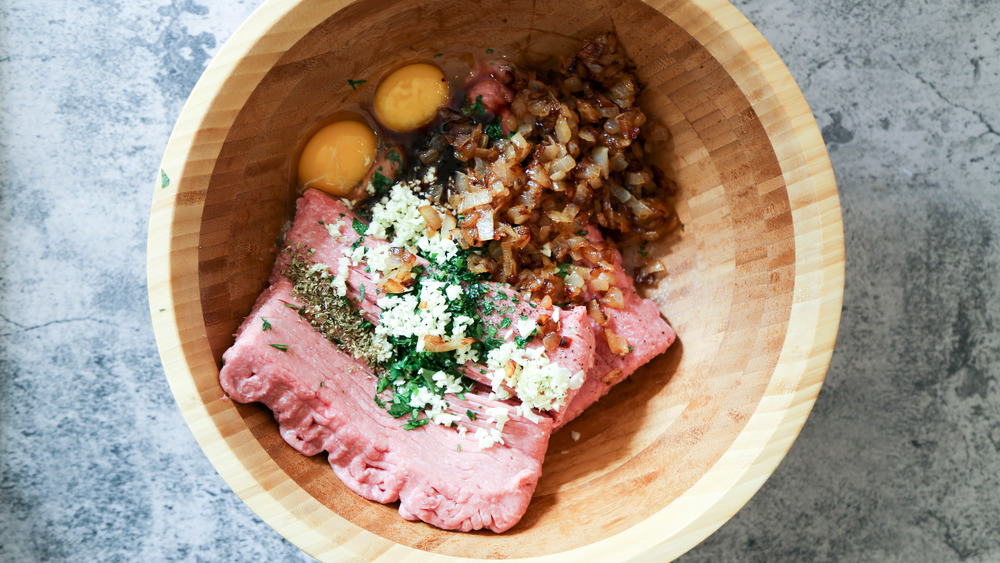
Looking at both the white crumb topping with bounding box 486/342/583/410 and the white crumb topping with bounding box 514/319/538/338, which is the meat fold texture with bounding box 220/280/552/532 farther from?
the white crumb topping with bounding box 514/319/538/338

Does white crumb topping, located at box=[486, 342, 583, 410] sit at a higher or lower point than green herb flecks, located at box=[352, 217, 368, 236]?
lower

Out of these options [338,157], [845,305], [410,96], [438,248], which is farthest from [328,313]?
[845,305]

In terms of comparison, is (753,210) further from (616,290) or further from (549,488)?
(549,488)

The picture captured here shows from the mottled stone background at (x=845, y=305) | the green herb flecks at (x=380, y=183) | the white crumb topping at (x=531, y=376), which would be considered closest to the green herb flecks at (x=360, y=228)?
the green herb flecks at (x=380, y=183)

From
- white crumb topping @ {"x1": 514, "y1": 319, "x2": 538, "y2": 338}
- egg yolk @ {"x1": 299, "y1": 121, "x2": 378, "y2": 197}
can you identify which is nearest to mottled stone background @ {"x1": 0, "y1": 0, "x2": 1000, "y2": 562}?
egg yolk @ {"x1": 299, "y1": 121, "x2": 378, "y2": 197}

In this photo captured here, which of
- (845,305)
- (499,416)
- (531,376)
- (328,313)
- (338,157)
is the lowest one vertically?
(845,305)

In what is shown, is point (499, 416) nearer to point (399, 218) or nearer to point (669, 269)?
point (399, 218)
